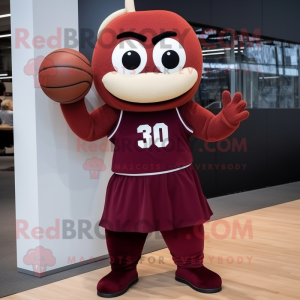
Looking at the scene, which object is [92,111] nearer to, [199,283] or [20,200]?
[20,200]

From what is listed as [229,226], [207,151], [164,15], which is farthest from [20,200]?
[207,151]

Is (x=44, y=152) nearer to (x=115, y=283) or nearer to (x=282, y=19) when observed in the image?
(x=115, y=283)

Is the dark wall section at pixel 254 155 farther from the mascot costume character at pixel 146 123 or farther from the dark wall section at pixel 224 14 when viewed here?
the mascot costume character at pixel 146 123

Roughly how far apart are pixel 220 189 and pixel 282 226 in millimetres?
1615

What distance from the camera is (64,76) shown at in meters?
2.29

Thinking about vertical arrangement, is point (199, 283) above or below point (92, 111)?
below

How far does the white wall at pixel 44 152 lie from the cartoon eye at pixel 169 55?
598 mm

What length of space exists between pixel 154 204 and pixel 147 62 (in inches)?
27.0

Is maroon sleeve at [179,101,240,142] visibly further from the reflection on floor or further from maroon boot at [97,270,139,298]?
the reflection on floor

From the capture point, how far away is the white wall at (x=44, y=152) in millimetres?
2604

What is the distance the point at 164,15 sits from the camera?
2.44 meters

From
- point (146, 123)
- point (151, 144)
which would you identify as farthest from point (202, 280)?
point (146, 123)

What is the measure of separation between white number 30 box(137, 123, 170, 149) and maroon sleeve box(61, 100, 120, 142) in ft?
0.64

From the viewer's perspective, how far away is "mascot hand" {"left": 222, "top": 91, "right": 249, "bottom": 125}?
7.64ft
